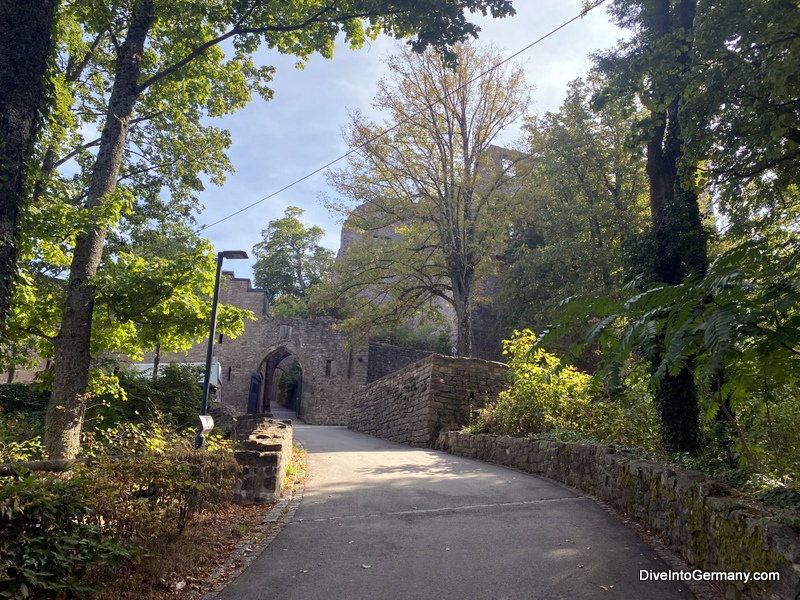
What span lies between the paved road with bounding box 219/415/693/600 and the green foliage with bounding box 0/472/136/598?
41.5 inches

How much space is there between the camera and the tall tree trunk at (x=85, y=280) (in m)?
8.06

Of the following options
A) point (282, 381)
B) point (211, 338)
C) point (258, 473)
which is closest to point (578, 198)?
point (211, 338)

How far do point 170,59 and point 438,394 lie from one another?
9631mm

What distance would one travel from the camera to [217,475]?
245 inches

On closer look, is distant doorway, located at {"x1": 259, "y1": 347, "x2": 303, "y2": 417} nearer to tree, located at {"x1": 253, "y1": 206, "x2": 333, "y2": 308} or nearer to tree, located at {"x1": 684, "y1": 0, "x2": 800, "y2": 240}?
tree, located at {"x1": 253, "y1": 206, "x2": 333, "y2": 308}

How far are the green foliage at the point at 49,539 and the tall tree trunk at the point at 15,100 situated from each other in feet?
5.21

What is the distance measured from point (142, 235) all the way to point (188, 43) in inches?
278

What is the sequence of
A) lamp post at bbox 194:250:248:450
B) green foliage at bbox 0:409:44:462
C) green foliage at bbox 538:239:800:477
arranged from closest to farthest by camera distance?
green foliage at bbox 538:239:800:477, green foliage at bbox 0:409:44:462, lamp post at bbox 194:250:248:450

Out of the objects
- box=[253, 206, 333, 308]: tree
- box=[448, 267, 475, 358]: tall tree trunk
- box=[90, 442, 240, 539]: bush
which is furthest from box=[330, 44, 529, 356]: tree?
box=[253, 206, 333, 308]: tree

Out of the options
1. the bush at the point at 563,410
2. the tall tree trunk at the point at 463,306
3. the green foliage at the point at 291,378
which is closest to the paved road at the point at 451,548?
the bush at the point at 563,410

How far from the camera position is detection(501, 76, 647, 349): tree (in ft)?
64.5

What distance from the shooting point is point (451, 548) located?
17.5 ft

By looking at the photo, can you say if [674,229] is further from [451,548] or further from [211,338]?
[211,338]

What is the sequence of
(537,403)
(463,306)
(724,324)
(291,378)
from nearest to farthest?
(724,324)
(537,403)
(463,306)
(291,378)
